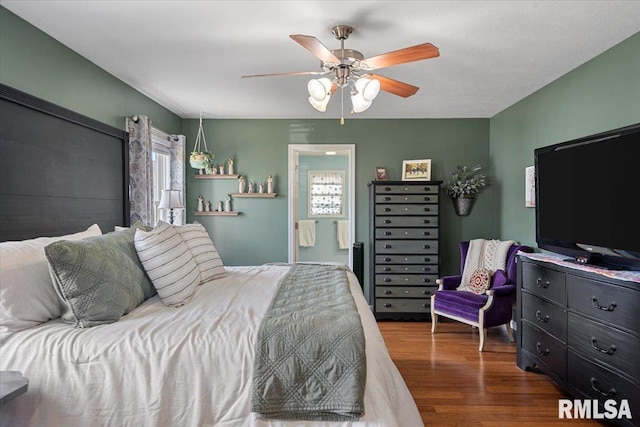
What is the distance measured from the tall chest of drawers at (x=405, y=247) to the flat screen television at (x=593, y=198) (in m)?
1.47

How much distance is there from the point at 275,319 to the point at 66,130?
2.14 meters

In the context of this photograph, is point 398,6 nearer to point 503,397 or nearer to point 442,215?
point 503,397

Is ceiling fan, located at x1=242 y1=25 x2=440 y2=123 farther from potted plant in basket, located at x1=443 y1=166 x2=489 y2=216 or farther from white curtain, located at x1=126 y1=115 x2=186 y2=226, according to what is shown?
potted plant in basket, located at x1=443 y1=166 x2=489 y2=216

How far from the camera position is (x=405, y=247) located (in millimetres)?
4359

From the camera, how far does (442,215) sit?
487cm

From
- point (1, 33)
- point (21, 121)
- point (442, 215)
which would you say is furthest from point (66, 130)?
point (442, 215)

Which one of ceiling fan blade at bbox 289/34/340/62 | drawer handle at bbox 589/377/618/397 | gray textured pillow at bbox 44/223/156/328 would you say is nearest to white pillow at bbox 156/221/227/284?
gray textured pillow at bbox 44/223/156/328

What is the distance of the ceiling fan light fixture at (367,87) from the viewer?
2.27 metres

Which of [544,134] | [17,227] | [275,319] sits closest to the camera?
[275,319]

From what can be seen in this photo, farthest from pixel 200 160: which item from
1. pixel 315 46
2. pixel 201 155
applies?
pixel 315 46

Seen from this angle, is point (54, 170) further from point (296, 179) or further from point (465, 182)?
point (465, 182)

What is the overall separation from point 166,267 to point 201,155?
274 cm

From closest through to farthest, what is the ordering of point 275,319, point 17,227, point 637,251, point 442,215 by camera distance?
1. point 275,319
2. point 637,251
3. point 17,227
4. point 442,215

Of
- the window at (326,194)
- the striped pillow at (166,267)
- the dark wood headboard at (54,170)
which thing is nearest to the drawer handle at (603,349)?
the striped pillow at (166,267)
